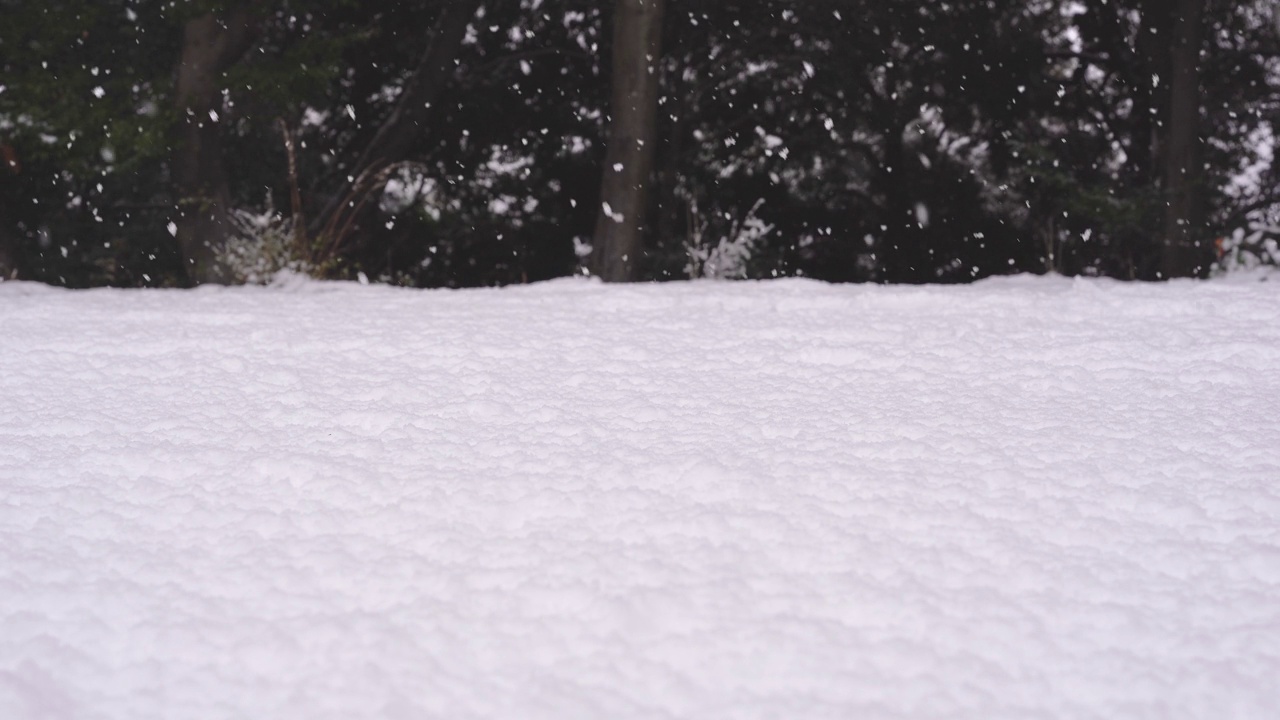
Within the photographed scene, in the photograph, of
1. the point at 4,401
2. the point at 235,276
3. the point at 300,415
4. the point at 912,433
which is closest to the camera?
the point at 912,433

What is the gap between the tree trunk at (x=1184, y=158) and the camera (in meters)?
7.14

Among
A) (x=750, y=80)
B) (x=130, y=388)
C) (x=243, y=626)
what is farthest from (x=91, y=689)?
(x=750, y=80)

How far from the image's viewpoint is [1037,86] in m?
9.62

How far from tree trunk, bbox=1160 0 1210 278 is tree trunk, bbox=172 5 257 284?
21.2 feet

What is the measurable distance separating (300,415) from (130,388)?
2.23 feet

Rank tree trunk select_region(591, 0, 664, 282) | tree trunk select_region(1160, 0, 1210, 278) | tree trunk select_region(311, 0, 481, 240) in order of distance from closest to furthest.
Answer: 1. tree trunk select_region(591, 0, 664, 282)
2. tree trunk select_region(1160, 0, 1210, 278)
3. tree trunk select_region(311, 0, 481, 240)

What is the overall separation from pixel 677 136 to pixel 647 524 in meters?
7.41

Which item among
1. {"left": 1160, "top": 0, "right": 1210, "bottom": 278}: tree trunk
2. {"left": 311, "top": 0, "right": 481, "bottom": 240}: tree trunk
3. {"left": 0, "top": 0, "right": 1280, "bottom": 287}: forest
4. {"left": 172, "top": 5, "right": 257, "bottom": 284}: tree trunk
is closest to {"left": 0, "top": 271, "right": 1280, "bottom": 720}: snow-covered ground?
{"left": 172, "top": 5, "right": 257, "bottom": 284}: tree trunk

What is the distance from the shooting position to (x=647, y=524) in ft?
6.77

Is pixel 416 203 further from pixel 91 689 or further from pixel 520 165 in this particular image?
pixel 91 689

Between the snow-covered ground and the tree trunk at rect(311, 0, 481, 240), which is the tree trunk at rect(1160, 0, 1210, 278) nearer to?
the snow-covered ground

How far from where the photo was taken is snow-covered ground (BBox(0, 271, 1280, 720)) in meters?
1.56

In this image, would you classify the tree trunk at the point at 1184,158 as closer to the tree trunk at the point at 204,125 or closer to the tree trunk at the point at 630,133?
the tree trunk at the point at 630,133

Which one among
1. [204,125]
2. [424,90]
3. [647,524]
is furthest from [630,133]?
[647,524]
